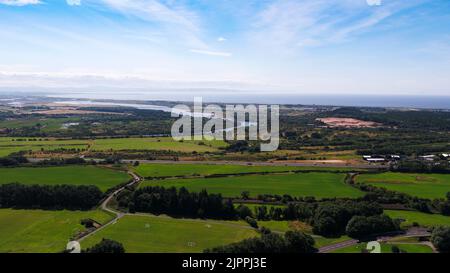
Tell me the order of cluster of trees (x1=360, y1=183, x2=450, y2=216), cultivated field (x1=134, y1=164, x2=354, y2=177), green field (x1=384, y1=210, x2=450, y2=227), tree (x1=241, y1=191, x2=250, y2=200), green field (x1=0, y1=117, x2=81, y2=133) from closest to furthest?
green field (x1=384, y1=210, x2=450, y2=227), cluster of trees (x1=360, y1=183, x2=450, y2=216), tree (x1=241, y1=191, x2=250, y2=200), cultivated field (x1=134, y1=164, x2=354, y2=177), green field (x1=0, y1=117, x2=81, y2=133)

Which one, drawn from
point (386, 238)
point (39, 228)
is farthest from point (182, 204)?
point (386, 238)

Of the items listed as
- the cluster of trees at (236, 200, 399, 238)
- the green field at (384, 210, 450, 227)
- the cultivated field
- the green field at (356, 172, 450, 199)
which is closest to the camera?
the cluster of trees at (236, 200, 399, 238)

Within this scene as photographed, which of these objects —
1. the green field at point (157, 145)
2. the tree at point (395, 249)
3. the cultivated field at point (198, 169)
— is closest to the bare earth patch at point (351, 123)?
the green field at point (157, 145)

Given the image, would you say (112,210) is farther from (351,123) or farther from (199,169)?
(351,123)

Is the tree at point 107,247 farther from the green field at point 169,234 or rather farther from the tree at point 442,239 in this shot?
the tree at point 442,239

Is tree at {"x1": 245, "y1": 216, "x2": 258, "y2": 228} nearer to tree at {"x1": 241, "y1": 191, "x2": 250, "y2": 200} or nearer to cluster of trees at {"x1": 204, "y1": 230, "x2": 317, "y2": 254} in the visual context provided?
cluster of trees at {"x1": 204, "y1": 230, "x2": 317, "y2": 254}

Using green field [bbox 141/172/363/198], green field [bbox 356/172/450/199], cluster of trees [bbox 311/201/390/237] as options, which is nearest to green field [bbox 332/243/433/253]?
cluster of trees [bbox 311/201/390/237]
